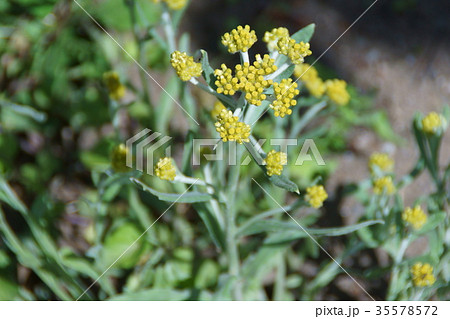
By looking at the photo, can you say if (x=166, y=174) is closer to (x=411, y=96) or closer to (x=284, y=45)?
(x=284, y=45)

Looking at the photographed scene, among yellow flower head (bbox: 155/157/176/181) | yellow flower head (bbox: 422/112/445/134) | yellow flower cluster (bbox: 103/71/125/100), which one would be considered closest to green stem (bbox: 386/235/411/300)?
yellow flower head (bbox: 422/112/445/134)

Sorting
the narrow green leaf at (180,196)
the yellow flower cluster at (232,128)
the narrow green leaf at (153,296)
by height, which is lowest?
the narrow green leaf at (153,296)

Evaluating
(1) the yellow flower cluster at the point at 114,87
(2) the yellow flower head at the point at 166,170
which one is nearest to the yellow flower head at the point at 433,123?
(2) the yellow flower head at the point at 166,170

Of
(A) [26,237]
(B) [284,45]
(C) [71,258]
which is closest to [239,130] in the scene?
(B) [284,45]

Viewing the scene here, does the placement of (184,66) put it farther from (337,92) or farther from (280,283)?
(280,283)

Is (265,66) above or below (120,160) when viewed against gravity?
above

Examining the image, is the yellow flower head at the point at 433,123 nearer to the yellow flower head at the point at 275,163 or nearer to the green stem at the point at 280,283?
the yellow flower head at the point at 275,163
